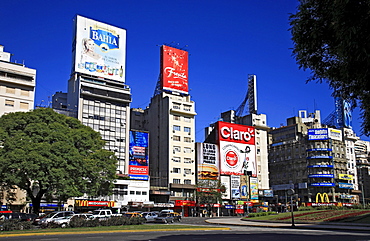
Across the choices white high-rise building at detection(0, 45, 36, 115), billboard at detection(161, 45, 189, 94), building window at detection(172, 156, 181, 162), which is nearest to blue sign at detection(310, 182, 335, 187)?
building window at detection(172, 156, 181, 162)

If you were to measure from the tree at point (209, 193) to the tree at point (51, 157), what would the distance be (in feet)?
144

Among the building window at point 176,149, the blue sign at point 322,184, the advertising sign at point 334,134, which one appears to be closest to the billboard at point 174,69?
the building window at point 176,149

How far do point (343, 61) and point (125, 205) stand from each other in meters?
76.8

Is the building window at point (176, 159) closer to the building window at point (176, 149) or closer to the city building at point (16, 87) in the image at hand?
the building window at point (176, 149)

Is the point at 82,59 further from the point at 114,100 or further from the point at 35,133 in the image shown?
the point at 35,133

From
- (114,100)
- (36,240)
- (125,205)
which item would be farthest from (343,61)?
(114,100)

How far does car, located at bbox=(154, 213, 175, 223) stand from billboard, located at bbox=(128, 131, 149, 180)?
3358 centimetres

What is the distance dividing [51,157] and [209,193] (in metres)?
55.8

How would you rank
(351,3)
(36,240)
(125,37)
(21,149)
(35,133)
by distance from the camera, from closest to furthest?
(351,3) < (36,240) < (21,149) < (35,133) < (125,37)

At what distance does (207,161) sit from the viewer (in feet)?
356

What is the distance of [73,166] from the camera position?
49.5 metres

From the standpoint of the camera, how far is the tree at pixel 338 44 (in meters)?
14.4

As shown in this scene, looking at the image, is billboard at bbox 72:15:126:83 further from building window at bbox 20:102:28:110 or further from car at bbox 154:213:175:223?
car at bbox 154:213:175:223

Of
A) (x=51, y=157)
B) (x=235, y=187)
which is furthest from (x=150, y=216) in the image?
(x=235, y=187)
